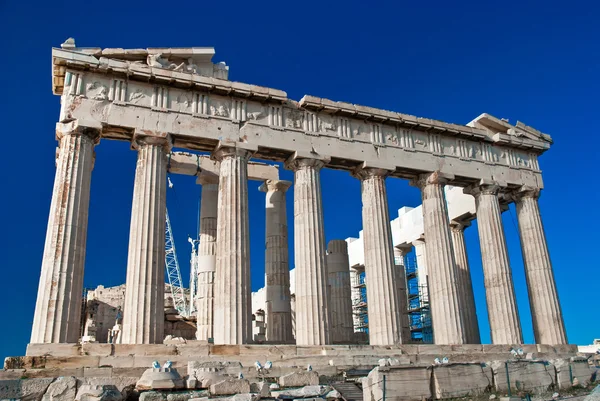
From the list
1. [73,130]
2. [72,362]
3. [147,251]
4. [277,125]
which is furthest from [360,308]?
[72,362]

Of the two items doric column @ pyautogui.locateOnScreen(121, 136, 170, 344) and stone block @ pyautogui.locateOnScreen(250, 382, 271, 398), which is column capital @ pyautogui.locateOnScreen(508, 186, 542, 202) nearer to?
doric column @ pyautogui.locateOnScreen(121, 136, 170, 344)

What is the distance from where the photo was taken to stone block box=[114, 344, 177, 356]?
18578 mm

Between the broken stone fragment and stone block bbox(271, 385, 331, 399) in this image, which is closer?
stone block bbox(271, 385, 331, 399)

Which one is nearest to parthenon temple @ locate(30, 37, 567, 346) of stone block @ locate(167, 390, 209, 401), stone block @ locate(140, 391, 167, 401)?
stone block @ locate(167, 390, 209, 401)

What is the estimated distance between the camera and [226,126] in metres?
24.1

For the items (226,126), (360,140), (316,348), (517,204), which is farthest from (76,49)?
(517,204)

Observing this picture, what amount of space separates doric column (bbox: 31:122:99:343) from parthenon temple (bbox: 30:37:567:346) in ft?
0.15

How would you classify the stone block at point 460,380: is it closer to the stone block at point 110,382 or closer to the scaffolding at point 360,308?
the stone block at point 110,382

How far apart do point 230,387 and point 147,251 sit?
888 cm

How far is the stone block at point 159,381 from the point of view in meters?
13.5

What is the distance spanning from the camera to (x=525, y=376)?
15.3 m

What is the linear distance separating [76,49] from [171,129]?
4.59m

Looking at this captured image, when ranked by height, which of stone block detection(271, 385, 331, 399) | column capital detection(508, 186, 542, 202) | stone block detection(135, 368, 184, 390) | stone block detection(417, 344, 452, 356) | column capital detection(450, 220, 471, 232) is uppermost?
column capital detection(508, 186, 542, 202)

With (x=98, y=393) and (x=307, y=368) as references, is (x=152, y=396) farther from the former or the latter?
(x=307, y=368)
